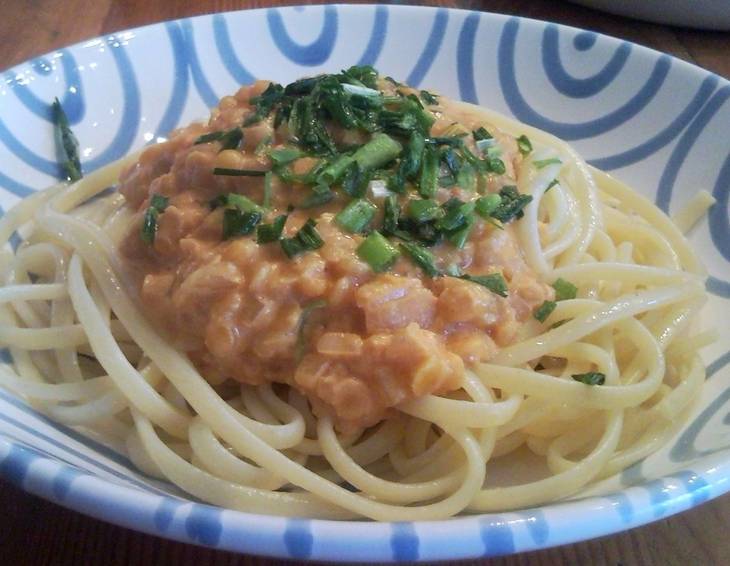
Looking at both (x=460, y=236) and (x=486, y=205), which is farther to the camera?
(x=486, y=205)

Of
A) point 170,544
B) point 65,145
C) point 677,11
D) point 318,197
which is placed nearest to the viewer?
point 170,544

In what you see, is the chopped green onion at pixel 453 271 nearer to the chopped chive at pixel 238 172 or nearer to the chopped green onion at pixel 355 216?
the chopped green onion at pixel 355 216

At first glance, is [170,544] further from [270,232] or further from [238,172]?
[238,172]

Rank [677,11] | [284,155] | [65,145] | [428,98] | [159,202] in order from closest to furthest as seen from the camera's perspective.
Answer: [284,155] → [159,202] → [428,98] → [65,145] → [677,11]

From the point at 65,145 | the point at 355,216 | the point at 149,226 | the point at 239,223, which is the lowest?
the point at 65,145

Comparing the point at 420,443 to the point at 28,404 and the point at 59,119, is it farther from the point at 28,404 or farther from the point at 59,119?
the point at 59,119

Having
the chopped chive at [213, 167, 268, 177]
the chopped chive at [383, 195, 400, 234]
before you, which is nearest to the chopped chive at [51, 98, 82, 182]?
the chopped chive at [213, 167, 268, 177]

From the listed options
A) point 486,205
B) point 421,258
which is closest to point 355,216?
point 421,258
